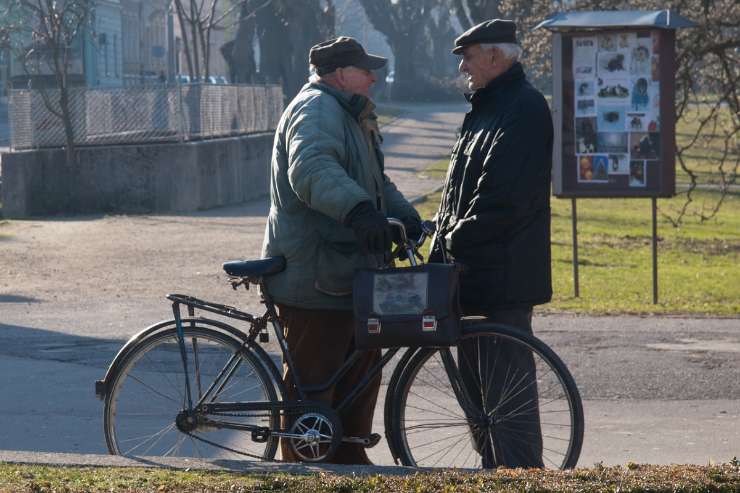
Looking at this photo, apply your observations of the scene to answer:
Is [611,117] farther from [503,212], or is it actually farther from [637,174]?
[503,212]

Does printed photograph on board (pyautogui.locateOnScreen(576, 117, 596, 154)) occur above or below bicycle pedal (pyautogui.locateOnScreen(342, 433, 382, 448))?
above

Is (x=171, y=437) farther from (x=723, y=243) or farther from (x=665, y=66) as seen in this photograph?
(x=723, y=243)

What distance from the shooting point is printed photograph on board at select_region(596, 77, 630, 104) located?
10.9 m

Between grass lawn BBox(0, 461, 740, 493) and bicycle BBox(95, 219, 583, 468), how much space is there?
21.0 inches

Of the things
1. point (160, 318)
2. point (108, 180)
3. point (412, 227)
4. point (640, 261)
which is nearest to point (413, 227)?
point (412, 227)

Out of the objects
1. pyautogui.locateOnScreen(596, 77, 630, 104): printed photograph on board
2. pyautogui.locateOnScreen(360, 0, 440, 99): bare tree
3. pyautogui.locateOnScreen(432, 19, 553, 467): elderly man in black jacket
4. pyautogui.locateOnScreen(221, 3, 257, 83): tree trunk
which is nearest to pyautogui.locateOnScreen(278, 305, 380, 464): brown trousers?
pyautogui.locateOnScreen(432, 19, 553, 467): elderly man in black jacket

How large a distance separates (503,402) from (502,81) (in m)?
1.25

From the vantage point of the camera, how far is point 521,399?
16.4ft

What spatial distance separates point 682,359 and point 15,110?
13709 millimetres

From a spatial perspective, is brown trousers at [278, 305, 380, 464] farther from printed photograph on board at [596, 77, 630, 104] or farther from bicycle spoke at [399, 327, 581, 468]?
printed photograph on board at [596, 77, 630, 104]

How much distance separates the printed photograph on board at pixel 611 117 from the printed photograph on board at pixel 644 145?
141 millimetres

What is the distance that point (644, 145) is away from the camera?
1088cm

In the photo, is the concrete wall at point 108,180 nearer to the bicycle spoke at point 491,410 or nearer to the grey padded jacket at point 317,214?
the grey padded jacket at point 317,214

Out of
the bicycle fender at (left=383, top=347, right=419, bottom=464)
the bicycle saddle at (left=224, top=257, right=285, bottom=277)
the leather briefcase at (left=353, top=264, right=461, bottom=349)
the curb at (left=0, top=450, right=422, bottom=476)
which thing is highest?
the bicycle saddle at (left=224, top=257, right=285, bottom=277)
